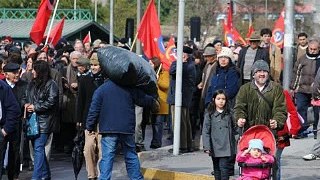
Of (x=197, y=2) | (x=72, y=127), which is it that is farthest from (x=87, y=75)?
(x=197, y=2)

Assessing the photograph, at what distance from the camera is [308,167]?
14641 mm

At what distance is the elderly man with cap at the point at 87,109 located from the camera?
13312mm

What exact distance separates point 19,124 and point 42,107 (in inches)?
15.8

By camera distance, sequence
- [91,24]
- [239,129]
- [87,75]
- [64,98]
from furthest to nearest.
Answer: [91,24] → [64,98] → [87,75] → [239,129]

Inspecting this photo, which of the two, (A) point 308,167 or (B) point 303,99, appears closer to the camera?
(A) point 308,167

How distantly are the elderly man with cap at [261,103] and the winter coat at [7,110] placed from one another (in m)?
2.85

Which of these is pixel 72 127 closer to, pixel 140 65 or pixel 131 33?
pixel 140 65

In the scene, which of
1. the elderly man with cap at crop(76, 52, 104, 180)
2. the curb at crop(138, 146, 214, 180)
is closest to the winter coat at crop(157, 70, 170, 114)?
the curb at crop(138, 146, 214, 180)

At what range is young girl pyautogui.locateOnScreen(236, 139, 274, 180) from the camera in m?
11.4

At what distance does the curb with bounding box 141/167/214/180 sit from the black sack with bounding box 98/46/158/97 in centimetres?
186

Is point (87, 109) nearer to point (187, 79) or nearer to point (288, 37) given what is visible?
point (187, 79)

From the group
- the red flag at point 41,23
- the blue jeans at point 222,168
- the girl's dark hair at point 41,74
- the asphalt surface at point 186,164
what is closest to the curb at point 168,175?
the asphalt surface at point 186,164

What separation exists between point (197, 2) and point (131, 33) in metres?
38.2

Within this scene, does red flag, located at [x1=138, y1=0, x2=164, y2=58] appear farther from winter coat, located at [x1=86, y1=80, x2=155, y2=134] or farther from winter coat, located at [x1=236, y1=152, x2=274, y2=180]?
winter coat, located at [x1=236, y1=152, x2=274, y2=180]
